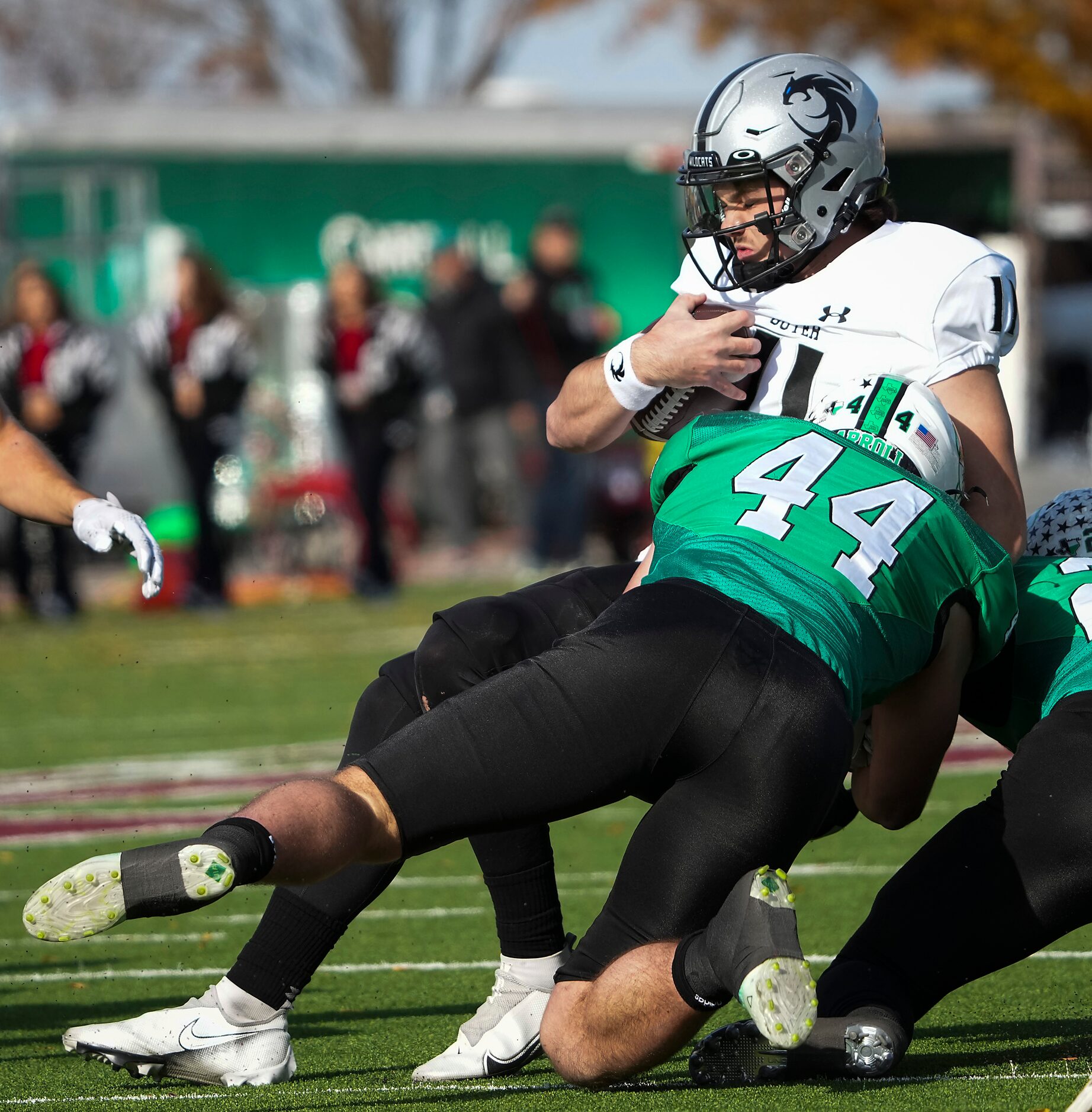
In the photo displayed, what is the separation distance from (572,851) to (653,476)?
2.70 m

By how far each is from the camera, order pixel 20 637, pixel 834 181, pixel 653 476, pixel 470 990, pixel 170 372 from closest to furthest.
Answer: pixel 653 476 → pixel 834 181 → pixel 470 990 → pixel 20 637 → pixel 170 372

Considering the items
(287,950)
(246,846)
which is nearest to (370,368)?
(287,950)

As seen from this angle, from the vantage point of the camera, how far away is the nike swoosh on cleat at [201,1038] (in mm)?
3693

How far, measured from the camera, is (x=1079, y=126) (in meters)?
25.4

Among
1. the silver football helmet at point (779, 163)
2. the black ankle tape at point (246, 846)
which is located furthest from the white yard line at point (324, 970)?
the black ankle tape at point (246, 846)

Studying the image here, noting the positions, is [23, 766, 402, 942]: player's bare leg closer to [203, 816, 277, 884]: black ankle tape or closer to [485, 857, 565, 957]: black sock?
[203, 816, 277, 884]: black ankle tape

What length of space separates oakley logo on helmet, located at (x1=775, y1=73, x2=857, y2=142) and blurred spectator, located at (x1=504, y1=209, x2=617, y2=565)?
33.8ft

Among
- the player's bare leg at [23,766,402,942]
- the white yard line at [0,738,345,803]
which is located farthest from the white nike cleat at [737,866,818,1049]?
the white yard line at [0,738,345,803]

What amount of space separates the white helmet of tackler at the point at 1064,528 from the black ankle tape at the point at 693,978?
1.34m

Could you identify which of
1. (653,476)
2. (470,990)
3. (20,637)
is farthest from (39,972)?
(20,637)

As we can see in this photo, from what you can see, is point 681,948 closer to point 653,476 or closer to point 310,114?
point 653,476

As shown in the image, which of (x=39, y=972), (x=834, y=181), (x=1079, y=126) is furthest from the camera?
(x=1079, y=126)

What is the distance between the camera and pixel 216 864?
9.46ft

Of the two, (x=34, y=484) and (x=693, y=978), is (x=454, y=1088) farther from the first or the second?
(x=34, y=484)
